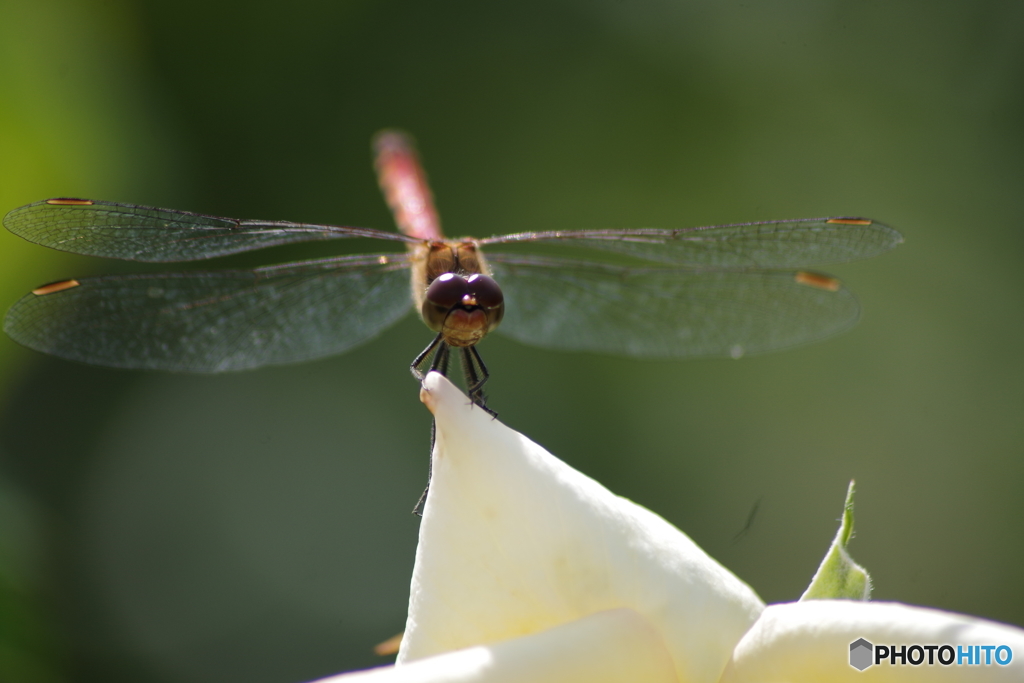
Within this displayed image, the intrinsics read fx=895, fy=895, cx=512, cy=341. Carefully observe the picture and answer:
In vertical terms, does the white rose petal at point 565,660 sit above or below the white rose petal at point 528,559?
below

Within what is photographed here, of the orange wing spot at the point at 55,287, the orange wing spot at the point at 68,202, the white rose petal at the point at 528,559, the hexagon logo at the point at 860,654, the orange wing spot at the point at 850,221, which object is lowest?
the hexagon logo at the point at 860,654

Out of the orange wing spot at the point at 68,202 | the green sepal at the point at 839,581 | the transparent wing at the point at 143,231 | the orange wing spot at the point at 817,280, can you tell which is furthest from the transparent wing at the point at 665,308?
the green sepal at the point at 839,581

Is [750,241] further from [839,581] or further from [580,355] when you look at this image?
[580,355]

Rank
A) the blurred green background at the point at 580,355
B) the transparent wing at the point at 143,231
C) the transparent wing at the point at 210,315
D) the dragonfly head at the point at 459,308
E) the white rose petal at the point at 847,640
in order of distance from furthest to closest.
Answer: the blurred green background at the point at 580,355, the transparent wing at the point at 210,315, the transparent wing at the point at 143,231, the dragonfly head at the point at 459,308, the white rose petal at the point at 847,640

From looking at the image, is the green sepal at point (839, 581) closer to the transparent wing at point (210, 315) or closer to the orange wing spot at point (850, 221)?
the orange wing spot at point (850, 221)

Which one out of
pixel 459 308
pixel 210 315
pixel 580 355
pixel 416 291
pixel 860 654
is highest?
pixel 580 355

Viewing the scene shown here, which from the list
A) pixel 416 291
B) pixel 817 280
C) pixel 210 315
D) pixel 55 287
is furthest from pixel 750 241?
pixel 55 287
